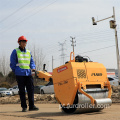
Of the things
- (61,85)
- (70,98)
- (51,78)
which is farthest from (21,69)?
(70,98)

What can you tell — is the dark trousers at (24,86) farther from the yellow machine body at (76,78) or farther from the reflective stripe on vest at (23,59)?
the yellow machine body at (76,78)

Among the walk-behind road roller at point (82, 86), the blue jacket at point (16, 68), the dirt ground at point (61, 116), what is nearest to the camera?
the dirt ground at point (61, 116)

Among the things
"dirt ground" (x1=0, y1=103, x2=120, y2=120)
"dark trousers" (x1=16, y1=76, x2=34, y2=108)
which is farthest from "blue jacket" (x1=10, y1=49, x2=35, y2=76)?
"dirt ground" (x1=0, y1=103, x2=120, y2=120)

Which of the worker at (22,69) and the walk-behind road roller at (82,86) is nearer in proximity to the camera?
the walk-behind road roller at (82,86)

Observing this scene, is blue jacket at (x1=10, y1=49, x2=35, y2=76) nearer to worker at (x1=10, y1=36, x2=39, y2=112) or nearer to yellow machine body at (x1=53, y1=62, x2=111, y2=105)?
worker at (x1=10, y1=36, x2=39, y2=112)

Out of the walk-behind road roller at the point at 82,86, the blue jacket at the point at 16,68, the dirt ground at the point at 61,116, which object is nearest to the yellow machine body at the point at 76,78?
the walk-behind road roller at the point at 82,86

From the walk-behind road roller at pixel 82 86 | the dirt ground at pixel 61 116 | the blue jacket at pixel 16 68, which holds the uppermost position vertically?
the blue jacket at pixel 16 68

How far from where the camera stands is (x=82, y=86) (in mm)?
6578

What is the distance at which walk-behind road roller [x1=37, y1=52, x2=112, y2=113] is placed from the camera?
659 centimetres

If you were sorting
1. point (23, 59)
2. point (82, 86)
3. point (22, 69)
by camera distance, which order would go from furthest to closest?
point (23, 59)
point (22, 69)
point (82, 86)

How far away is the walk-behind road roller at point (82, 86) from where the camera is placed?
6593mm

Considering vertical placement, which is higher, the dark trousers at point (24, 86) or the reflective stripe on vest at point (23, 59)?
the reflective stripe on vest at point (23, 59)

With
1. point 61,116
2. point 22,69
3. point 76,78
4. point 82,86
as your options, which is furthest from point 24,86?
point 82,86

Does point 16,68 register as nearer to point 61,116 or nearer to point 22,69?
point 22,69
